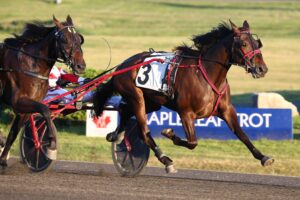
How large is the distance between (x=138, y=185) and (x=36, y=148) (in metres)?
1.71

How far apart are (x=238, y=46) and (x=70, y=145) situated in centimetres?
567

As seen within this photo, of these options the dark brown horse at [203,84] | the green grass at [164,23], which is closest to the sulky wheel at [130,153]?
the dark brown horse at [203,84]

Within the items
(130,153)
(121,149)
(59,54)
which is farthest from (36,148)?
(59,54)

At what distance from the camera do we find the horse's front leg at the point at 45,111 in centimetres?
1064

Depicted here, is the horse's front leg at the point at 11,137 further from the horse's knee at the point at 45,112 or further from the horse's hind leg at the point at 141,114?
the horse's hind leg at the point at 141,114

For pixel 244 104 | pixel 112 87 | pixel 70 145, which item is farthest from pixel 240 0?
pixel 112 87

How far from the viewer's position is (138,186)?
403 inches

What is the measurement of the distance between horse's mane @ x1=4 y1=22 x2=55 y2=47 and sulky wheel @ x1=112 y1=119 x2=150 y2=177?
1466 mm

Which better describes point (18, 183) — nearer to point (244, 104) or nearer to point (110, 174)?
point (110, 174)

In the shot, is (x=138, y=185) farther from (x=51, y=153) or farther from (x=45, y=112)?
(x=45, y=112)

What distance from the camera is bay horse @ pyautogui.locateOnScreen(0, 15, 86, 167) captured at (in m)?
10.8

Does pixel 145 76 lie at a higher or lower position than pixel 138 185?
higher

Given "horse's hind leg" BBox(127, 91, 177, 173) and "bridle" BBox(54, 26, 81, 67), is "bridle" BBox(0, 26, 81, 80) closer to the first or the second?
"bridle" BBox(54, 26, 81, 67)

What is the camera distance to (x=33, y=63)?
11203 mm
